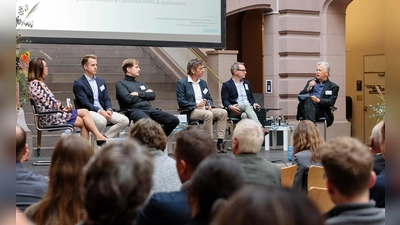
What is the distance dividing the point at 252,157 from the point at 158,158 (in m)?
0.51

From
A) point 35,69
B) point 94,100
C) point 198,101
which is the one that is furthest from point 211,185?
point 198,101

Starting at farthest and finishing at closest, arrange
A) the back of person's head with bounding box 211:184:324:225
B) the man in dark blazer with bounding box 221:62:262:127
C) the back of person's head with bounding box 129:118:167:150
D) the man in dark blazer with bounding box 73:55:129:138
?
the man in dark blazer with bounding box 221:62:262:127 → the man in dark blazer with bounding box 73:55:129:138 → the back of person's head with bounding box 129:118:167:150 → the back of person's head with bounding box 211:184:324:225

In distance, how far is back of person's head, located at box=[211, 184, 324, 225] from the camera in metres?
1.12

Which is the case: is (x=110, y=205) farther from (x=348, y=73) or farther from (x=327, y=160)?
(x=348, y=73)

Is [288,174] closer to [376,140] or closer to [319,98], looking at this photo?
[376,140]

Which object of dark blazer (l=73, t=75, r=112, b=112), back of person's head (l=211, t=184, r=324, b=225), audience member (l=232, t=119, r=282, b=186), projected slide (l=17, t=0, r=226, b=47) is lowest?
audience member (l=232, t=119, r=282, b=186)

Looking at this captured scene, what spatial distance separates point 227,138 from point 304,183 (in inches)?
205

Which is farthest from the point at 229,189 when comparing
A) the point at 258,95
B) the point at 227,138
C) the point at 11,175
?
the point at 258,95

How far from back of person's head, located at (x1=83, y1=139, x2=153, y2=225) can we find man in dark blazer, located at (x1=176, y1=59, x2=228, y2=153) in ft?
21.2

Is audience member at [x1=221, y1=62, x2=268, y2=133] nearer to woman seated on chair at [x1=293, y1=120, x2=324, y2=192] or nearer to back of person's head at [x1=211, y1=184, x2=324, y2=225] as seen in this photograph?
woman seated on chair at [x1=293, y1=120, x2=324, y2=192]

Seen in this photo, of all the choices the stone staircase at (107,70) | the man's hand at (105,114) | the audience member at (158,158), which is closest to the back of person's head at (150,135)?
the audience member at (158,158)

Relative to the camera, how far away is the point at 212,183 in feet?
6.48

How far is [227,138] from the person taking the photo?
952 cm

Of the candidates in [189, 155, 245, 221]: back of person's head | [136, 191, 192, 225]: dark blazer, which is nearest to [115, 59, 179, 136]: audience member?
[136, 191, 192, 225]: dark blazer
